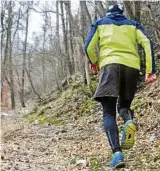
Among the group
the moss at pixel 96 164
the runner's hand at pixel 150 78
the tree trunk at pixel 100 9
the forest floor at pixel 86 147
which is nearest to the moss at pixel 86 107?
the forest floor at pixel 86 147

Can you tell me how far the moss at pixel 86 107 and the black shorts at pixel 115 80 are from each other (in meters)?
7.74

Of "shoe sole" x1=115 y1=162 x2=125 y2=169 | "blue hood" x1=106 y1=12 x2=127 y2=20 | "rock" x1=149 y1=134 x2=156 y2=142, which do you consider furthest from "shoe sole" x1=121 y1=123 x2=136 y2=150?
"rock" x1=149 y1=134 x2=156 y2=142

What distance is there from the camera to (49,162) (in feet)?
20.9

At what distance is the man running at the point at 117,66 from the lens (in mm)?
4996

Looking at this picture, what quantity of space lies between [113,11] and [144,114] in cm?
408

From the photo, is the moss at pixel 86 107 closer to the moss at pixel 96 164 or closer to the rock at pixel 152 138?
the rock at pixel 152 138

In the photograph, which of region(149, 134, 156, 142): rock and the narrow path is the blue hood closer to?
the narrow path

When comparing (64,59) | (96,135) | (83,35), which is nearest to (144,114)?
(96,135)

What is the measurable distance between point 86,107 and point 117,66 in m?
8.71

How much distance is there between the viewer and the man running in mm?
4996

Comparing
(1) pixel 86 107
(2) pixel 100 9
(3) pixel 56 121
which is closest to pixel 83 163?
(1) pixel 86 107

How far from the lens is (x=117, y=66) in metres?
5.04

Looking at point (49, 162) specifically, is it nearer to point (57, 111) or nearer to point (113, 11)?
point (113, 11)

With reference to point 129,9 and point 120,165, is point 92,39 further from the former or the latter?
point 129,9
